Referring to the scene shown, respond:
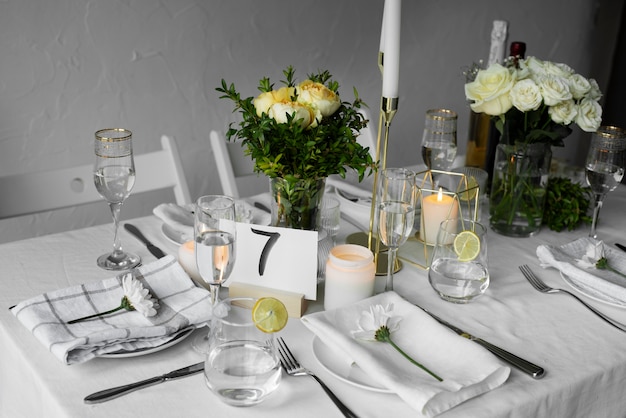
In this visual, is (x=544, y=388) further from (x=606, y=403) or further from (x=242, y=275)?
(x=242, y=275)

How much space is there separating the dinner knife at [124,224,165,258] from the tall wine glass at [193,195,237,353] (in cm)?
34

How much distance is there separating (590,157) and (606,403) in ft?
1.80

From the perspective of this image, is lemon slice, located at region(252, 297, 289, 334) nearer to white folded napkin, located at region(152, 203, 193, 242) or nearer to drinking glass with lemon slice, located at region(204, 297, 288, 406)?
drinking glass with lemon slice, located at region(204, 297, 288, 406)

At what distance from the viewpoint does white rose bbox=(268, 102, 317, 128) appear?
3.77 ft

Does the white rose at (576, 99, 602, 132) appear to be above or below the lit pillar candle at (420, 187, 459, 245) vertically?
above

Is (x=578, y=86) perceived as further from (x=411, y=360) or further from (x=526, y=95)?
(x=411, y=360)

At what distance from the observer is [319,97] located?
1172 millimetres

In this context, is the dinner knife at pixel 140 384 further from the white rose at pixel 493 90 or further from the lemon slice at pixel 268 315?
the white rose at pixel 493 90

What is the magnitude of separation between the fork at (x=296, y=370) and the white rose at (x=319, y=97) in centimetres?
38

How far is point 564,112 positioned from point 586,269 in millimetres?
314

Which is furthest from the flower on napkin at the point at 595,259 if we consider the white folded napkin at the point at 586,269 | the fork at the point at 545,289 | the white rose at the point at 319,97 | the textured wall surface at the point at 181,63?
the textured wall surface at the point at 181,63

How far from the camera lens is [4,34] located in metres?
2.11

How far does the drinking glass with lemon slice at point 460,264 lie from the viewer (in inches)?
47.8

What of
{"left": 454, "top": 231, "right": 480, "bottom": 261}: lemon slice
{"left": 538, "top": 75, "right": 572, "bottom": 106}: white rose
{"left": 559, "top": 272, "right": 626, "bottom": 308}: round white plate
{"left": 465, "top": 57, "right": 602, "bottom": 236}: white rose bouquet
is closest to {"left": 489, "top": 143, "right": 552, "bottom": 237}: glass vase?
{"left": 465, "top": 57, "right": 602, "bottom": 236}: white rose bouquet
